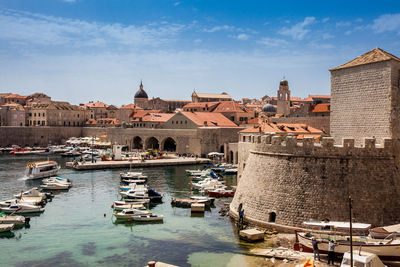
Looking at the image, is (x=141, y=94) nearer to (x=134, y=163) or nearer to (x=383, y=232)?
(x=134, y=163)

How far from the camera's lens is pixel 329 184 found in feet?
68.8

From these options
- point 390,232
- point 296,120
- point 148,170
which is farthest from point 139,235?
point 296,120

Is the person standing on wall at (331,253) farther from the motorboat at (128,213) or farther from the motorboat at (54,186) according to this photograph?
the motorboat at (54,186)

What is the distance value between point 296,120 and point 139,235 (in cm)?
5233

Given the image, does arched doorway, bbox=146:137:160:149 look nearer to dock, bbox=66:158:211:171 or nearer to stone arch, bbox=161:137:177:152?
stone arch, bbox=161:137:177:152

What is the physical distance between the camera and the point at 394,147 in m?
21.3

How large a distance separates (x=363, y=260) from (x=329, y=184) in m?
6.11

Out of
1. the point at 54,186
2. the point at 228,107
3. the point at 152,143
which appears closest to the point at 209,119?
the point at 152,143

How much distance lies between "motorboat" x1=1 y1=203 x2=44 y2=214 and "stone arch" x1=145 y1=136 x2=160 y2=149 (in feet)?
156

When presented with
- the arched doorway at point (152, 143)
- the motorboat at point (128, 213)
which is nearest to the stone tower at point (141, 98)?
the arched doorway at point (152, 143)

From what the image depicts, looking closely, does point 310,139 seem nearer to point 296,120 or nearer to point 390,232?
point 390,232

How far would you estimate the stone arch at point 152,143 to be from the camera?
78.1m

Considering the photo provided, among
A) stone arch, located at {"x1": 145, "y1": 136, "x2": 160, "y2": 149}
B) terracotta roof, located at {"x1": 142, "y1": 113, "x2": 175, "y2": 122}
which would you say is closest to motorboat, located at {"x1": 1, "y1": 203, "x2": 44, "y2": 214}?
stone arch, located at {"x1": 145, "y1": 136, "x2": 160, "y2": 149}

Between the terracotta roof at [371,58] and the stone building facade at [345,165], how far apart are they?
1.8 inches
